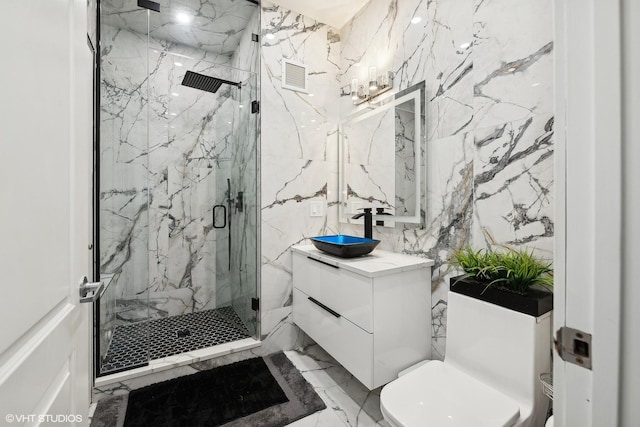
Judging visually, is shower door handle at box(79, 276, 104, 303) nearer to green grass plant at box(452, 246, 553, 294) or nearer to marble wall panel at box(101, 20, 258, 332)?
marble wall panel at box(101, 20, 258, 332)

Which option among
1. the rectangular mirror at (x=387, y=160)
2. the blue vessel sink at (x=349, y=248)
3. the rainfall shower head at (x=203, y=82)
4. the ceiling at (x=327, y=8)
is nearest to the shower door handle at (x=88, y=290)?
the blue vessel sink at (x=349, y=248)

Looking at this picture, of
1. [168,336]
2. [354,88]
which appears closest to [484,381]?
[354,88]

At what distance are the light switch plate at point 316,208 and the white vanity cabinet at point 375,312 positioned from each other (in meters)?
0.60

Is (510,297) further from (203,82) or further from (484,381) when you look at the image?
(203,82)

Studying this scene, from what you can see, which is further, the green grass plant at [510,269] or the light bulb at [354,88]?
the light bulb at [354,88]

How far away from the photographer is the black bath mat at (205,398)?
1534 mm

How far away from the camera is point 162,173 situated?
9.14ft

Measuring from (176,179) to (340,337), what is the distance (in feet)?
7.59

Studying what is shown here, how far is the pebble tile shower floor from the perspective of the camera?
74.6 inches

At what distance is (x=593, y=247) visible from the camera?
44 cm

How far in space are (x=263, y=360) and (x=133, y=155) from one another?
1905mm

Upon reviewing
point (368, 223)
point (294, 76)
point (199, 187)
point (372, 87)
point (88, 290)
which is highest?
point (294, 76)

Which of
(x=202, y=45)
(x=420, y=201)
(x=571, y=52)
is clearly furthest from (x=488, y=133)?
(x=202, y=45)

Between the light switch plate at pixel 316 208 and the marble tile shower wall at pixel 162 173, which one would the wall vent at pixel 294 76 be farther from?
the light switch plate at pixel 316 208
